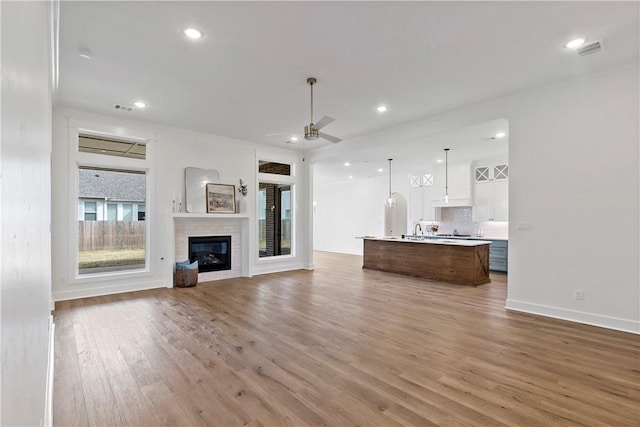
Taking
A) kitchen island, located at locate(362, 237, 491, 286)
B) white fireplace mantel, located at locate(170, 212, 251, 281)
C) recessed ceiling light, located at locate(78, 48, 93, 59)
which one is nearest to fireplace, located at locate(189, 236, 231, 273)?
white fireplace mantel, located at locate(170, 212, 251, 281)

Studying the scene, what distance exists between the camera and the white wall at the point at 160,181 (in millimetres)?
5223

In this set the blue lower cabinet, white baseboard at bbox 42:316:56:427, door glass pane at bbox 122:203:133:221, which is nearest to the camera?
white baseboard at bbox 42:316:56:427

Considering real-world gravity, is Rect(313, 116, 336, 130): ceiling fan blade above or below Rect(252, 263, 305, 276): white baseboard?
above

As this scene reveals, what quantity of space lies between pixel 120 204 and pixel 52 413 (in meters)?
4.42

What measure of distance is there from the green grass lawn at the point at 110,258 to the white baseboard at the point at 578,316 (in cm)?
626

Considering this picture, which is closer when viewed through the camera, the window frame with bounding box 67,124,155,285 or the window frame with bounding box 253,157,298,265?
the window frame with bounding box 67,124,155,285

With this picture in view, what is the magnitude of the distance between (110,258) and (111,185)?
130cm

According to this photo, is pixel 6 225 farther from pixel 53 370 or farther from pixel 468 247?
pixel 468 247

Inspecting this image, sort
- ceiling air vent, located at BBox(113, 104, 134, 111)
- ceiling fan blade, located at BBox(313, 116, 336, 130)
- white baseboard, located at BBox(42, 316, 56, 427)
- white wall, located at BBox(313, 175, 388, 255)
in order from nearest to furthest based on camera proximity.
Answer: white baseboard, located at BBox(42, 316, 56, 427) → ceiling fan blade, located at BBox(313, 116, 336, 130) → ceiling air vent, located at BBox(113, 104, 134, 111) → white wall, located at BBox(313, 175, 388, 255)

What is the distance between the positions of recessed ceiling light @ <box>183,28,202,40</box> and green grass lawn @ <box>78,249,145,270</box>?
4.24 metres

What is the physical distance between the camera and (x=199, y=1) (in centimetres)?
275

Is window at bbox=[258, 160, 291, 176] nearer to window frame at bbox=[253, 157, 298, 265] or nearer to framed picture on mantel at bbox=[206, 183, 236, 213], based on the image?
window frame at bbox=[253, 157, 298, 265]

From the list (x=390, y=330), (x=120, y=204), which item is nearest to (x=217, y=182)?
(x=120, y=204)

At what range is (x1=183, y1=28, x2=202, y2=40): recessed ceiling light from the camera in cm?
314
